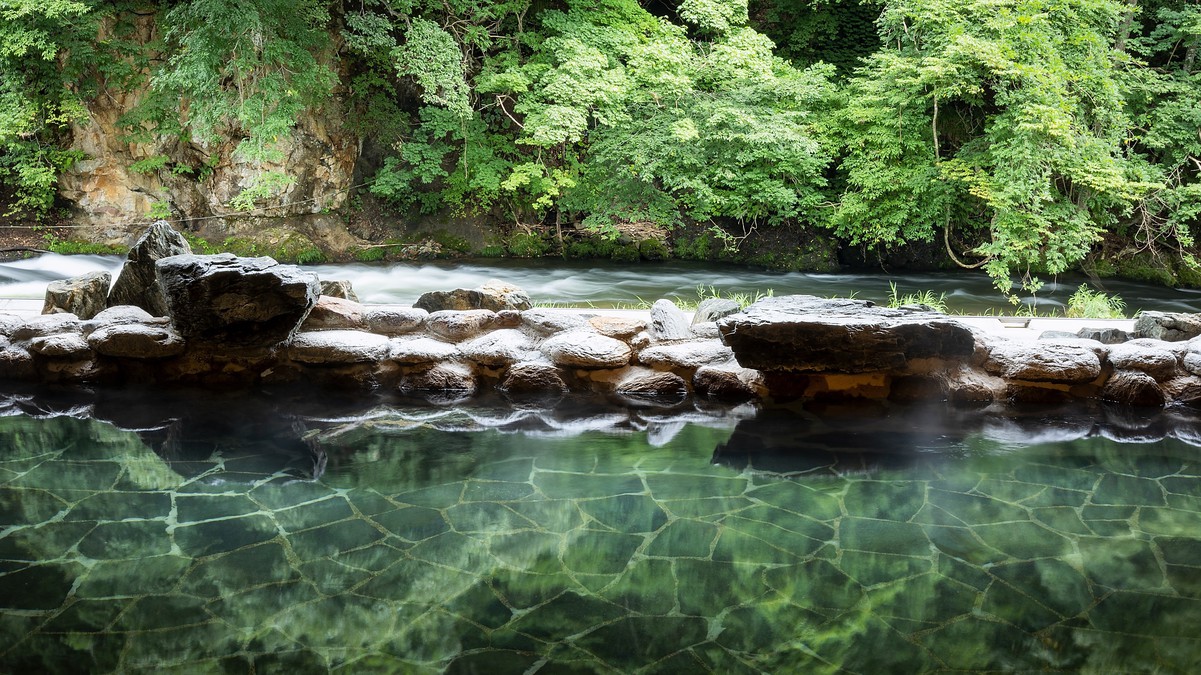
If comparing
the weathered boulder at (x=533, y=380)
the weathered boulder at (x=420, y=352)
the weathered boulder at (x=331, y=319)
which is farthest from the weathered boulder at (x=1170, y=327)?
the weathered boulder at (x=331, y=319)

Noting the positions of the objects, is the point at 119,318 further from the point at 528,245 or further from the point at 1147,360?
the point at 528,245

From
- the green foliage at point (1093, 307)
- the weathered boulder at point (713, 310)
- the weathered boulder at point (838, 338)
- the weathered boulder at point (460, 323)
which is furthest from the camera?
the green foliage at point (1093, 307)

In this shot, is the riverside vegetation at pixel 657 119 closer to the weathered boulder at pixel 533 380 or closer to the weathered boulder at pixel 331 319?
the weathered boulder at pixel 331 319

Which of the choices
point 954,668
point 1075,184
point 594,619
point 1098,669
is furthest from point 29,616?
point 1075,184

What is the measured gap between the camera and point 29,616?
8.96 ft

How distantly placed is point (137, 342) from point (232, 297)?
0.85m

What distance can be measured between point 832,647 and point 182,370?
15.3 feet

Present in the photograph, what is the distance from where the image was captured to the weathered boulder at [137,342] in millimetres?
5336

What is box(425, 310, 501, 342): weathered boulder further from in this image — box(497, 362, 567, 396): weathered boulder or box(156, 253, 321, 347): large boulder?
box(156, 253, 321, 347): large boulder

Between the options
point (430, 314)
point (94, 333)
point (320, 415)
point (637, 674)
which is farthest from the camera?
point (430, 314)

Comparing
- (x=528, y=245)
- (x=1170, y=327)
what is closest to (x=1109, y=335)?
(x=1170, y=327)

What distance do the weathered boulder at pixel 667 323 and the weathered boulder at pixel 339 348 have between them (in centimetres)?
183

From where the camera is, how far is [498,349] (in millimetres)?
5398

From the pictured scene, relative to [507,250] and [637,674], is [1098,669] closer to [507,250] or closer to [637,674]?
[637,674]
